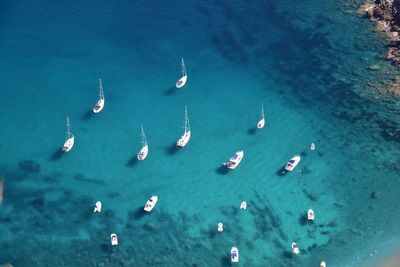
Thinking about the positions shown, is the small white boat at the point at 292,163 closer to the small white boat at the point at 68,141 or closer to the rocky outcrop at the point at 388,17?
the rocky outcrop at the point at 388,17

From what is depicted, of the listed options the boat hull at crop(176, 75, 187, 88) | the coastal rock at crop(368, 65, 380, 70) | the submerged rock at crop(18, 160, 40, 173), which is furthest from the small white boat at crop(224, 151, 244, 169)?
the coastal rock at crop(368, 65, 380, 70)

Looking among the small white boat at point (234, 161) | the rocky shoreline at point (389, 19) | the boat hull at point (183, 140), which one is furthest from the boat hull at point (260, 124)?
the rocky shoreline at point (389, 19)

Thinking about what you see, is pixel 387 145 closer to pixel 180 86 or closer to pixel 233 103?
pixel 233 103

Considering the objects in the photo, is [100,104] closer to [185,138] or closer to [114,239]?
[185,138]

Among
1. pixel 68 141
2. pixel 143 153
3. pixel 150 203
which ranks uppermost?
pixel 143 153

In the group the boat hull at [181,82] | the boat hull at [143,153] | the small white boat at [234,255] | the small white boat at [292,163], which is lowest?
the small white boat at [234,255]

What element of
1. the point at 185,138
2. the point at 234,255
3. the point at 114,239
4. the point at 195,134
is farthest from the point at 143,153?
the point at 234,255

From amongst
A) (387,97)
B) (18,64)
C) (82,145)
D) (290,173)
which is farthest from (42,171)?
(387,97)
